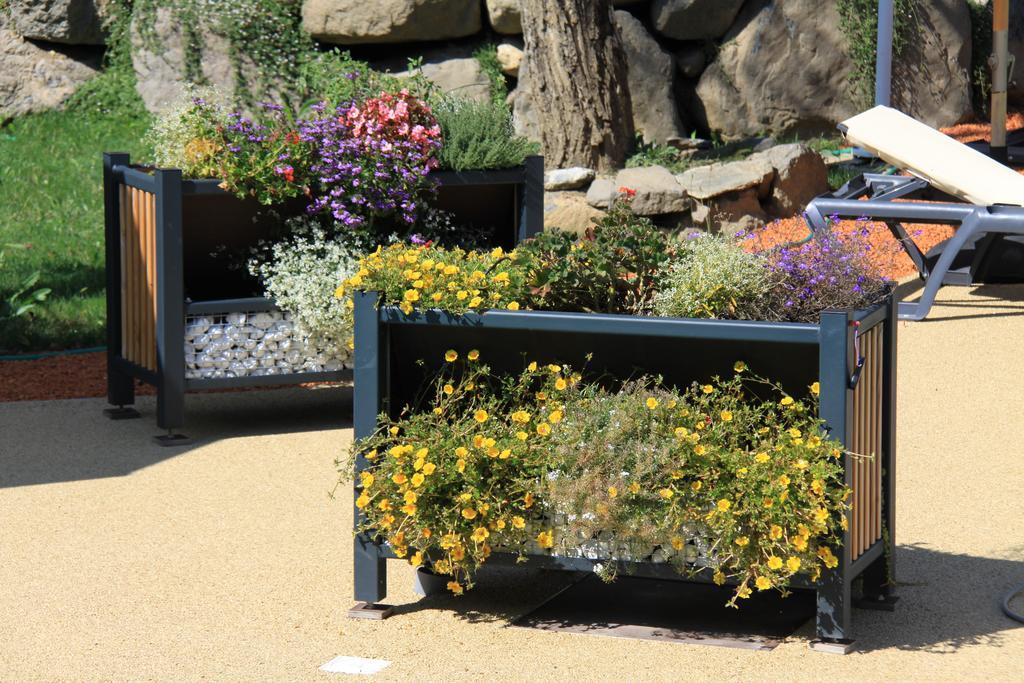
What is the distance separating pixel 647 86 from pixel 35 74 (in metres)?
5.78

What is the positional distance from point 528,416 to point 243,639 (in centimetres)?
108

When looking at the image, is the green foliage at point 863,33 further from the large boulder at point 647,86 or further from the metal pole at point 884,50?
the metal pole at point 884,50

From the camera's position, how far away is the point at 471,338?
15.4 ft

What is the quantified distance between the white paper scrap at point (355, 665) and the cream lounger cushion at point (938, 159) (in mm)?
6008

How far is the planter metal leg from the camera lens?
4.65 m

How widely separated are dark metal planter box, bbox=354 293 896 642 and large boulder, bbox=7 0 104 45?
10385 mm

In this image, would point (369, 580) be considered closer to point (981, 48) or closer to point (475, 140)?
point (475, 140)

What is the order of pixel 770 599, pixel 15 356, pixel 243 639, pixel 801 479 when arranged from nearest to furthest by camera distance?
pixel 801 479, pixel 243 639, pixel 770 599, pixel 15 356

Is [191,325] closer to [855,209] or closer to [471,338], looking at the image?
[471,338]

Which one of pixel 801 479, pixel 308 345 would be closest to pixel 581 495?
pixel 801 479

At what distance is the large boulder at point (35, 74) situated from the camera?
45.3 ft

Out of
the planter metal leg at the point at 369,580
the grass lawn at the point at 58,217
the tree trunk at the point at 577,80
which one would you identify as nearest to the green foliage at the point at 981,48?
the tree trunk at the point at 577,80

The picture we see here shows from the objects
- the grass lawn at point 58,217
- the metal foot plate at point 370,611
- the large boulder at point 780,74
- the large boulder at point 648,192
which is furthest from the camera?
the large boulder at point 780,74

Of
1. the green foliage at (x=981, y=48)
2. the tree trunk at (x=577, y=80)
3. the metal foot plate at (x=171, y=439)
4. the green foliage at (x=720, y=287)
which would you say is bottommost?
the metal foot plate at (x=171, y=439)
